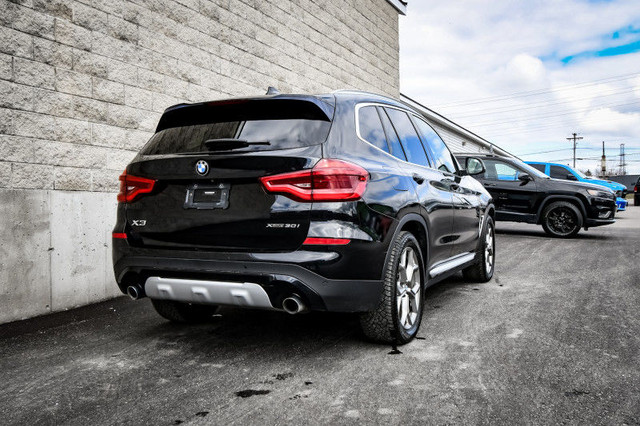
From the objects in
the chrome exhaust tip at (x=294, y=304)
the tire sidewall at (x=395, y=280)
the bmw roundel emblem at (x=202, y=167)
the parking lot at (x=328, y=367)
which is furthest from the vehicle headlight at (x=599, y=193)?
the bmw roundel emblem at (x=202, y=167)

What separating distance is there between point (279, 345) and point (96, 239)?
263cm

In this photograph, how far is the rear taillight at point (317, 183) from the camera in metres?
3.29

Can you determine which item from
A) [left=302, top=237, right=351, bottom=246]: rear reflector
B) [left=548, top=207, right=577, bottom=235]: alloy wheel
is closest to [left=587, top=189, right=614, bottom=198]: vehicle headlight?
[left=548, top=207, right=577, bottom=235]: alloy wheel

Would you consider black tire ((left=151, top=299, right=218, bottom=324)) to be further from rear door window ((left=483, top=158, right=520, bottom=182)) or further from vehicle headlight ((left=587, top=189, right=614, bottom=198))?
vehicle headlight ((left=587, top=189, right=614, bottom=198))

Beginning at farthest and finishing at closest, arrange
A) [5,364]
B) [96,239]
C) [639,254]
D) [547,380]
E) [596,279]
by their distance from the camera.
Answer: [639,254], [596,279], [96,239], [5,364], [547,380]

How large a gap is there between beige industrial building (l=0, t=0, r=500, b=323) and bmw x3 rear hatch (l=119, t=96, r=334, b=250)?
1686 millimetres

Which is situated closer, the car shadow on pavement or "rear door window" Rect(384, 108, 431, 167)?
"rear door window" Rect(384, 108, 431, 167)

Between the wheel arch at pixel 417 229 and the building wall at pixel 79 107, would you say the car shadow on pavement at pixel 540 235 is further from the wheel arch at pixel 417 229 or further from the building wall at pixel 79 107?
the wheel arch at pixel 417 229

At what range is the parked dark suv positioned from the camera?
11.9m

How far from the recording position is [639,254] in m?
9.08

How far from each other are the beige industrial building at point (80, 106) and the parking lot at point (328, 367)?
43 cm

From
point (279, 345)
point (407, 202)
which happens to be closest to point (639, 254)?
point (407, 202)

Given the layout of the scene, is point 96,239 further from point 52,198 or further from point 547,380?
point 547,380

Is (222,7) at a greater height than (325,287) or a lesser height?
greater
